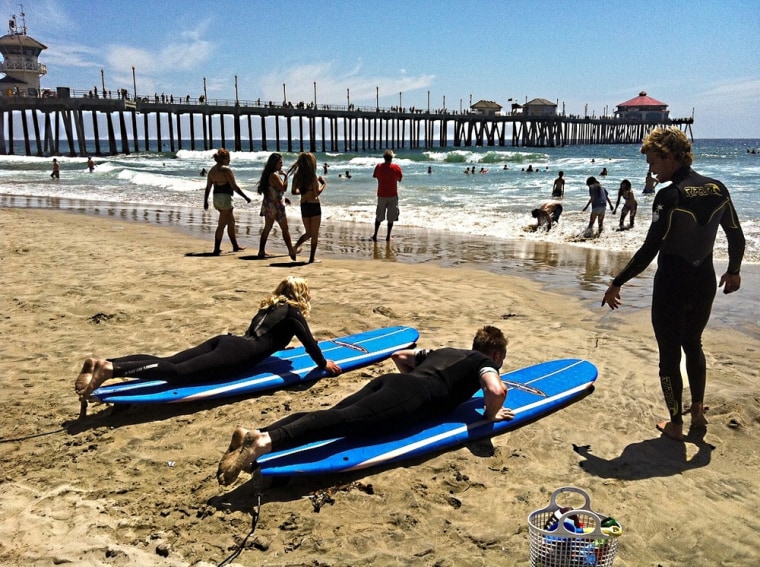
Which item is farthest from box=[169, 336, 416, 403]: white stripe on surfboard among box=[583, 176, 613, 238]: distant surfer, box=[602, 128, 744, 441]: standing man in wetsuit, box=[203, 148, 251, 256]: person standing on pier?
box=[583, 176, 613, 238]: distant surfer

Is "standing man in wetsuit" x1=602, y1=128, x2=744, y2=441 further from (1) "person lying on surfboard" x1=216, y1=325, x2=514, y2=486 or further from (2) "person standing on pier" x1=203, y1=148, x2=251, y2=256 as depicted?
(2) "person standing on pier" x1=203, y1=148, x2=251, y2=256

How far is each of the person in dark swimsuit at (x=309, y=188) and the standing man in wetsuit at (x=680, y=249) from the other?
212 inches

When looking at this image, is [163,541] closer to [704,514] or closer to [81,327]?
[704,514]

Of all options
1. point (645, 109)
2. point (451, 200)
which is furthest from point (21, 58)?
point (645, 109)

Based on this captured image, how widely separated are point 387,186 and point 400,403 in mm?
7638

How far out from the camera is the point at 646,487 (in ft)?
10.2

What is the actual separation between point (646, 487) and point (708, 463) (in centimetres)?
53

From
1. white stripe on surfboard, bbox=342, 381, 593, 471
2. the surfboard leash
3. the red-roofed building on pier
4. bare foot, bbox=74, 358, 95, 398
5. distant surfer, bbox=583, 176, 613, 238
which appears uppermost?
the red-roofed building on pier

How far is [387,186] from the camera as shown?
10539 mm

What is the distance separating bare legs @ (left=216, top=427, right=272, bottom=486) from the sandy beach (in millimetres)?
174

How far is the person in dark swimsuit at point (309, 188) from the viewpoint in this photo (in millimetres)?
8258

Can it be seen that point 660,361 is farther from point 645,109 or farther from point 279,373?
point 645,109

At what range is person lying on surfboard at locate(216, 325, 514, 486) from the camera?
2.95 metres

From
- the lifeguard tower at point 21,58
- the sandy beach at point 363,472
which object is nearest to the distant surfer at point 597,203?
the sandy beach at point 363,472
